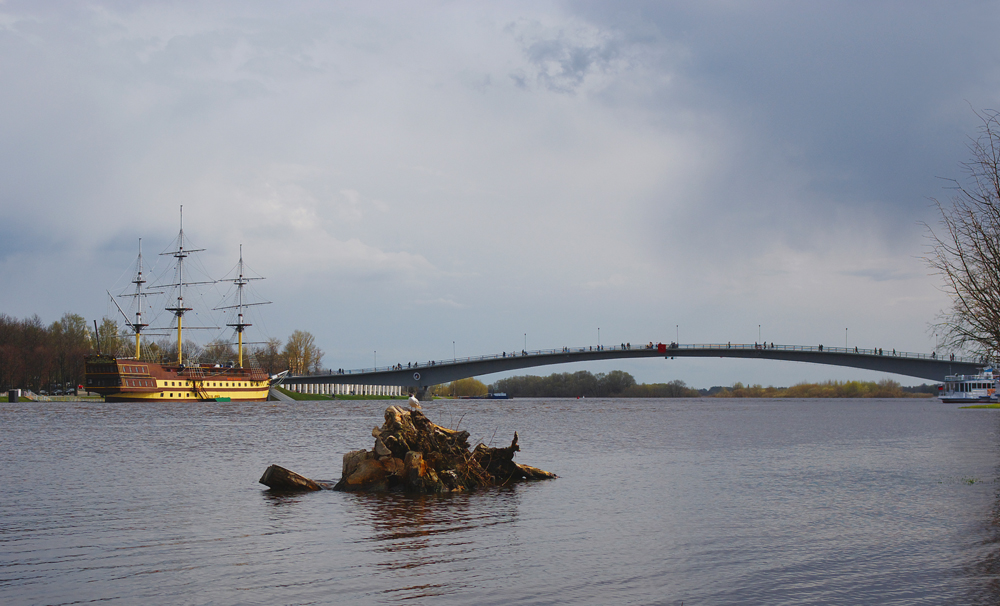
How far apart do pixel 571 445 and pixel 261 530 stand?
28.4 metres

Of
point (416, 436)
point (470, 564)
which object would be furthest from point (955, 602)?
point (416, 436)

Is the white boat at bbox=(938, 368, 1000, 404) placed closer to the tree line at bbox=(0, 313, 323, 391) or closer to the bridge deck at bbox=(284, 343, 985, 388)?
the bridge deck at bbox=(284, 343, 985, 388)

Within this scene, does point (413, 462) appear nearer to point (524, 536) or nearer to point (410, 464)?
point (410, 464)

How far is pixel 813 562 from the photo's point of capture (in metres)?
14.6

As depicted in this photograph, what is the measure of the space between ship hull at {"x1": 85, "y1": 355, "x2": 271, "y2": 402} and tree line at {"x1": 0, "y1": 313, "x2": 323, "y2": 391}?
6.94m

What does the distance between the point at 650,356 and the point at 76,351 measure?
351 feet

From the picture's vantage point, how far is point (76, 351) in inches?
5541

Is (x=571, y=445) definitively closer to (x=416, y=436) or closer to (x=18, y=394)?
(x=416, y=436)

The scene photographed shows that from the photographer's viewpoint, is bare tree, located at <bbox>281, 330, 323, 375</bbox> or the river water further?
bare tree, located at <bbox>281, 330, 323, 375</bbox>

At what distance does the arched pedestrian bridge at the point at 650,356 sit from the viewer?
119m

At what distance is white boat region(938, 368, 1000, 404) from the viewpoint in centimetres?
11612

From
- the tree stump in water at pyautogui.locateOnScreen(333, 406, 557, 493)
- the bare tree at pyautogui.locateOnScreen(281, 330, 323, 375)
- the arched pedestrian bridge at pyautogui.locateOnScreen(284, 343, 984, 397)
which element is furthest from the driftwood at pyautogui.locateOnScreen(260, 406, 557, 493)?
the bare tree at pyautogui.locateOnScreen(281, 330, 323, 375)

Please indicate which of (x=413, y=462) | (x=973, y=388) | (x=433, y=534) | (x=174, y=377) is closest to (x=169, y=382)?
(x=174, y=377)

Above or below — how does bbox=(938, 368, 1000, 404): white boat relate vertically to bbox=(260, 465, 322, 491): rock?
below
